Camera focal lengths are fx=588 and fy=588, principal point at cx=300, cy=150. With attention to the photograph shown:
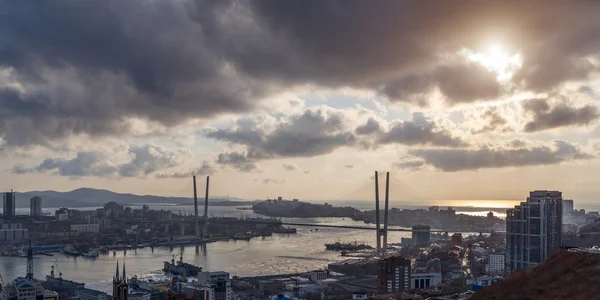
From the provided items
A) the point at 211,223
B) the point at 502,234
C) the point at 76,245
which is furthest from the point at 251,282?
the point at 211,223

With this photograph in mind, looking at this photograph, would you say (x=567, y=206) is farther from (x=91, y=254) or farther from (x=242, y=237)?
(x=91, y=254)

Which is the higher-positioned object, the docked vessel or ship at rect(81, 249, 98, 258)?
the docked vessel

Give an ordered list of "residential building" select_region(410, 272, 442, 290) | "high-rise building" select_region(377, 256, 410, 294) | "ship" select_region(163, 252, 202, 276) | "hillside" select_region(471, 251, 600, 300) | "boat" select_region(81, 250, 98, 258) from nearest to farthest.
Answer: "hillside" select_region(471, 251, 600, 300) → "high-rise building" select_region(377, 256, 410, 294) → "residential building" select_region(410, 272, 442, 290) → "ship" select_region(163, 252, 202, 276) → "boat" select_region(81, 250, 98, 258)

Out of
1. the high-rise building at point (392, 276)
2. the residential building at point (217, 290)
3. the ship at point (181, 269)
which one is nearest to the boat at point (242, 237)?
the ship at point (181, 269)

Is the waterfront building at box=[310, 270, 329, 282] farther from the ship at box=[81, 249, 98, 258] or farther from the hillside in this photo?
the ship at box=[81, 249, 98, 258]

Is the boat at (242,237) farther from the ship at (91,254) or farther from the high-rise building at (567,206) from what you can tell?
the high-rise building at (567,206)

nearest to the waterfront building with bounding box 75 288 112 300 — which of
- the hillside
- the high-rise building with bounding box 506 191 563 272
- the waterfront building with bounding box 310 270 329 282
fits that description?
the waterfront building with bounding box 310 270 329 282
